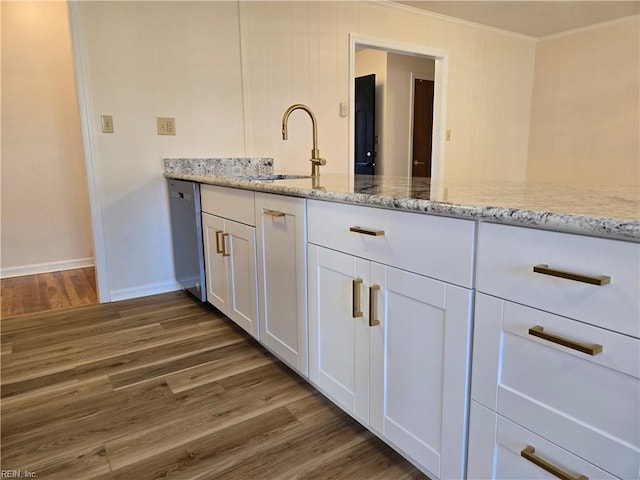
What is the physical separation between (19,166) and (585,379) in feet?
13.0

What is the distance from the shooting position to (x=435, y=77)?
164 inches

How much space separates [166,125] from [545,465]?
279cm

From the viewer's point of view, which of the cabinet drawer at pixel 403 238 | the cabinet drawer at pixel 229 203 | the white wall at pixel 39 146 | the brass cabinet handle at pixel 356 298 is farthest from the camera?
the white wall at pixel 39 146

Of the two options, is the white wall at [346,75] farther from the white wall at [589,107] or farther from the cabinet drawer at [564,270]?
the cabinet drawer at [564,270]

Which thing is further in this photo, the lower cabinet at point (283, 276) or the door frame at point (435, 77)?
the door frame at point (435, 77)

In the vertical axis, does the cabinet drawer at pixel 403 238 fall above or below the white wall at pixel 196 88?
below

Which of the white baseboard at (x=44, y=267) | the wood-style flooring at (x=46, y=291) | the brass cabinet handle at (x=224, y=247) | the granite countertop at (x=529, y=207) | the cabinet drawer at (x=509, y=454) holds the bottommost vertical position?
the wood-style flooring at (x=46, y=291)

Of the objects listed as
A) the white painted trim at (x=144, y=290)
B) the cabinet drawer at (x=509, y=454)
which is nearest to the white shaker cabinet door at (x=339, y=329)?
the cabinet drawer at (x=509, y=454)

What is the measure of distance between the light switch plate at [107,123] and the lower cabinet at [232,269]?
2.90ft

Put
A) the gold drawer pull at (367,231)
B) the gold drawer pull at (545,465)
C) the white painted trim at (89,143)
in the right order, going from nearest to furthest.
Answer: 1. the gold drawer pull at (545,465)
2. the gold drawer pull at (367,231)
3. the white painted trim at (89,143)

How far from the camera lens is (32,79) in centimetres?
336

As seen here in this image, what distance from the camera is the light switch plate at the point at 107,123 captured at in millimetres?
2686

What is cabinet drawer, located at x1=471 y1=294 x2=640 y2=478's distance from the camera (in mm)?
732

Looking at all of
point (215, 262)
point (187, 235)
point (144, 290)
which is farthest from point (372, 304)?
point (144, 290)
